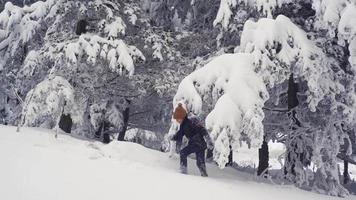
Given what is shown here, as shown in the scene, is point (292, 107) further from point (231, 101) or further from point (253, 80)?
point (231, 101)

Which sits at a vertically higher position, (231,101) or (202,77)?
(202,77)

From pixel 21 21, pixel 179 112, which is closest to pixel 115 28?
pixel 21 21

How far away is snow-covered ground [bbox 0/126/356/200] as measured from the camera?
21.6 feet

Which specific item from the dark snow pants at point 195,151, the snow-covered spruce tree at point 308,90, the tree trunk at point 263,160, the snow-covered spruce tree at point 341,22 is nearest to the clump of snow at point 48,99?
the dark snow pants at point 195,151

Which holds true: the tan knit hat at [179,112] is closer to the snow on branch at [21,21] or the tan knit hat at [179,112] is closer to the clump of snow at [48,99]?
the clump of snow at [48,99]

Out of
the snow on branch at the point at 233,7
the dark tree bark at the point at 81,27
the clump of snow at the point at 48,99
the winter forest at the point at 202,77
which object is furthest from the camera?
the dark tree bark at the point at 81,27

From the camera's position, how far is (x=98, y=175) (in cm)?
754

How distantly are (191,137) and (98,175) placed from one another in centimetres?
242

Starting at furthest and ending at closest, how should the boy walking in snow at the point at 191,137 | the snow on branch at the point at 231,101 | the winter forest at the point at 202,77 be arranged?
the boy walking in snow at the point at 191,137 → the winter forest at the point at 202,77 → the snow on branch at the point at 231,101

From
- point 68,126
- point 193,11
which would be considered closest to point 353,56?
point 193,11

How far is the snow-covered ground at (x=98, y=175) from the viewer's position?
6570 millimetres

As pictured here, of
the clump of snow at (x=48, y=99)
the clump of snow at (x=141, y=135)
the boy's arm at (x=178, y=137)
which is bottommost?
the clump of snow at (x=141, y=135)

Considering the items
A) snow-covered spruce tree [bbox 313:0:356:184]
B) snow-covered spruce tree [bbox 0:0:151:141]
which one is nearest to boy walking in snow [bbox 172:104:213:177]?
snow-covered spruce tree [bbox 0:0:151:141]

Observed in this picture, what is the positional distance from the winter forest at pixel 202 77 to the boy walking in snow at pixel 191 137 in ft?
0.62
